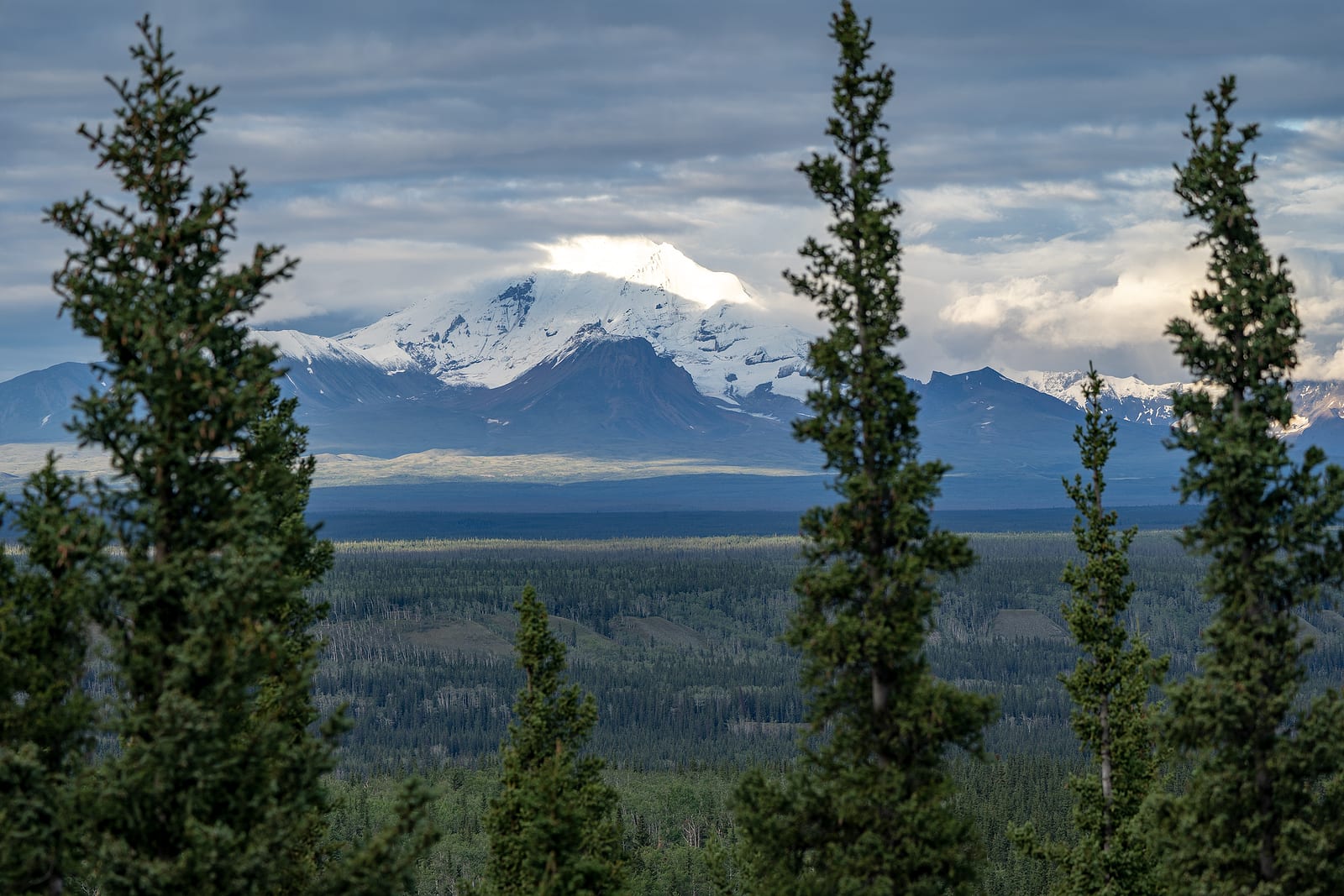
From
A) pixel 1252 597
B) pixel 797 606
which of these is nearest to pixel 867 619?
pixel 797 606

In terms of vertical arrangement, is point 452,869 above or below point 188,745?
below

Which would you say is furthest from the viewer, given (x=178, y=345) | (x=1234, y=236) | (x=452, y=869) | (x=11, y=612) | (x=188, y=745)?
(x=452, y=869)

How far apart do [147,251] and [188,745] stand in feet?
24.9

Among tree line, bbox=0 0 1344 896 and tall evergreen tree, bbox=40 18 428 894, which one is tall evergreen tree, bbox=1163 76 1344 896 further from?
tall evergreen tree, bbox=40 18 428 894

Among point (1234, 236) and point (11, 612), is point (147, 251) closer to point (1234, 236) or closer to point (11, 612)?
point (11, 612)

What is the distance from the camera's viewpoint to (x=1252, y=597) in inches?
1001

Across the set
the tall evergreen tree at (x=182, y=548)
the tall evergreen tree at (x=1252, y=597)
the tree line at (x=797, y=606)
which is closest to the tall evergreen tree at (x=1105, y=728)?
the tree line at (x=797, y=606)

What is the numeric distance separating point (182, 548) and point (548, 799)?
16.3 meters

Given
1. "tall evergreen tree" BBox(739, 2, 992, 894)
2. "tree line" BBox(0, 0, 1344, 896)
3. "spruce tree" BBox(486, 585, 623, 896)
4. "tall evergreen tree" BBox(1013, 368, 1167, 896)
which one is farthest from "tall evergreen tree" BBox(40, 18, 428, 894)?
"tall evergreen tree" BBox(1013, 368, 1167, 896)

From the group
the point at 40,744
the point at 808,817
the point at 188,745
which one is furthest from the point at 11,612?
the point at 808,817

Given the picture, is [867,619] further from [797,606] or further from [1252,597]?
[1252,597]

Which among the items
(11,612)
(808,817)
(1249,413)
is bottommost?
(808,817)

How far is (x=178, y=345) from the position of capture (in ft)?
70.2

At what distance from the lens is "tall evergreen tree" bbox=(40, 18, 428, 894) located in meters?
20.2
